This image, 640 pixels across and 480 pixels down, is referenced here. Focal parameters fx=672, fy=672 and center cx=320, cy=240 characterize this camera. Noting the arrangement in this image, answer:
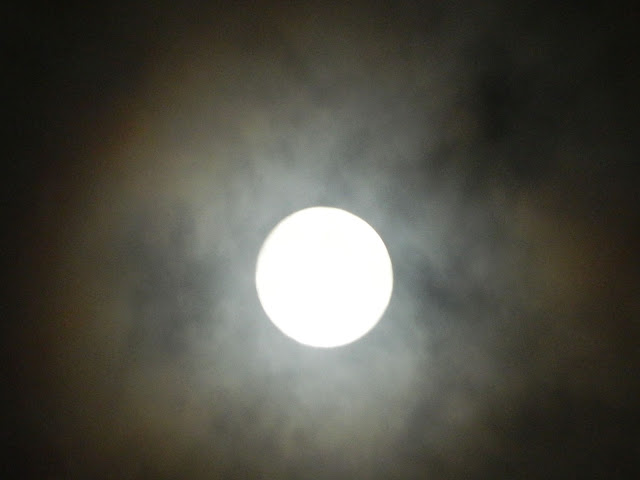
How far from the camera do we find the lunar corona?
158 cm

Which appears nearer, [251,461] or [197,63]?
[197,63]

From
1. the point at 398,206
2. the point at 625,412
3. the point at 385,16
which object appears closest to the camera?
the point at 385,16

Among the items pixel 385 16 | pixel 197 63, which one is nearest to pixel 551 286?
pixel 385 16

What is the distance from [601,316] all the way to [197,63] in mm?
1289

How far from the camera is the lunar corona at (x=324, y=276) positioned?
158 centimetres

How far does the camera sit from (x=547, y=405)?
1931mm

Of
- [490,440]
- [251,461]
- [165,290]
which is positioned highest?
[165,290]

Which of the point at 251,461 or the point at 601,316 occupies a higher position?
the point at 601,316

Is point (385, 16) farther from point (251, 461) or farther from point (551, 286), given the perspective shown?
point (251, 461)

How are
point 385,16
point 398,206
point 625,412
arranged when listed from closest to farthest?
point 385,16 → point 398,206 → point 625,412

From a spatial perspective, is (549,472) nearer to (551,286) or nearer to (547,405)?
(547,405)

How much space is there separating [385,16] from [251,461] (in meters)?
1.30

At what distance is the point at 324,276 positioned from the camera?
1583 mm

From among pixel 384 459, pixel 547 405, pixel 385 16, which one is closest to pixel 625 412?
pixel 547 405
